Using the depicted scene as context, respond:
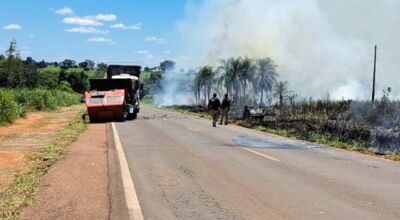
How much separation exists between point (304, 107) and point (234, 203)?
3644cm

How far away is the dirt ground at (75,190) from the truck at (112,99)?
1821 centimetres

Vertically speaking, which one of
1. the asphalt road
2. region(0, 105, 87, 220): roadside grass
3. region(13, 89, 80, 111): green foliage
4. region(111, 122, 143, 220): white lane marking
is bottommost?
region(0, 105, 87, 220): roadside grass

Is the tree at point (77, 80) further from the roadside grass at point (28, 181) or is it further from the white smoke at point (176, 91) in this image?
the roadside grass at point (28, 181)

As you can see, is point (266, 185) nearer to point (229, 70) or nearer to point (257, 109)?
point (257, 109)

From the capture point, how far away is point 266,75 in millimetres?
90000

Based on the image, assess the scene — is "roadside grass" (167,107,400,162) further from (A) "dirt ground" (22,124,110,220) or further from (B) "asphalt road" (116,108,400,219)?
(A) "dirt ground" (22,124,110,220)

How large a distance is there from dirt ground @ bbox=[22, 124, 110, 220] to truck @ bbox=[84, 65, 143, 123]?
59.7 ft

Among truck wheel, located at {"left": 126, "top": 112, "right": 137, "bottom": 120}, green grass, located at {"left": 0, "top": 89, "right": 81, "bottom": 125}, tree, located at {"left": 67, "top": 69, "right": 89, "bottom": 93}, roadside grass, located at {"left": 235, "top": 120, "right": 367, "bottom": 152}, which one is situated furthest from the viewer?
tree, located at {"left": 67, "top": 69, "right": 89, "bottom": 93}

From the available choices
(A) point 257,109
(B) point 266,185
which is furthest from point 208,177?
(A) point 257,109

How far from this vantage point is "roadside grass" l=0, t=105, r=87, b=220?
8.08m

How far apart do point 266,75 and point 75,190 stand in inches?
3218

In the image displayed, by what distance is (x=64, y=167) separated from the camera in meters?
12.5

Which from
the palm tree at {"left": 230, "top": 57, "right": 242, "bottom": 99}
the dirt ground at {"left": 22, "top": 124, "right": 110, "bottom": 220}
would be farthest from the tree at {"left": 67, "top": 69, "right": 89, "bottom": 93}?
the dirt ground at {"left": 22, "top": 124, "right": 110, "bottom": 220}

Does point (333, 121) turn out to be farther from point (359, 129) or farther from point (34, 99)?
point (34, 99)
